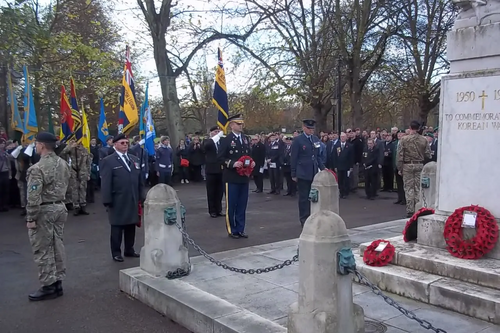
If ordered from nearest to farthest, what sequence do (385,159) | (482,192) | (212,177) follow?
1. (482,192)
2. (212,177)
3. (385,159)

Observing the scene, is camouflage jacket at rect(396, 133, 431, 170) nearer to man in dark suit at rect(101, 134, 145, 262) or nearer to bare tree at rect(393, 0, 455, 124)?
man in dark suit at rect(101, 134, 145, 262)

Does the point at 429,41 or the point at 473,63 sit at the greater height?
the point at 429,41

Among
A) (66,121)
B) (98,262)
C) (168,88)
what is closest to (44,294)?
(98,262)

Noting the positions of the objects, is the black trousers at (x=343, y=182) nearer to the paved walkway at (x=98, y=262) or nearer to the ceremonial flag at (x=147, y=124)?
the paved walkway at (x=98, y=262)

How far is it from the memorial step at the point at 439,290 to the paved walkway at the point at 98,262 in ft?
7.57

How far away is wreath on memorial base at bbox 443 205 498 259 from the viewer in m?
5.25

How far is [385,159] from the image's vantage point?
1634 cm

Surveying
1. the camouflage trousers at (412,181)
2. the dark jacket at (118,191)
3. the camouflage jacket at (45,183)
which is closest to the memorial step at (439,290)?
the dark jacket at (118,191)

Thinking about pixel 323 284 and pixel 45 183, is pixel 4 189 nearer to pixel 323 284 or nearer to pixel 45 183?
pixel 45 183

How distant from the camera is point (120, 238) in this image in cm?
775

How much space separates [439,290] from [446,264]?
424mm

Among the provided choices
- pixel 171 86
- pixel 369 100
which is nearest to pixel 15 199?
pixel 171 86

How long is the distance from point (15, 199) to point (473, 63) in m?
13.4

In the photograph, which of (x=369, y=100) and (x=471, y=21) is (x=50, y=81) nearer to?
(x=369, y=100)
